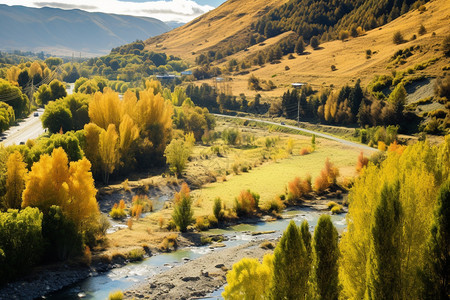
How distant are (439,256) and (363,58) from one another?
136596 mm

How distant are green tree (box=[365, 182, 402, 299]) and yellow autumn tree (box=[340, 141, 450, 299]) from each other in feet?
1.72

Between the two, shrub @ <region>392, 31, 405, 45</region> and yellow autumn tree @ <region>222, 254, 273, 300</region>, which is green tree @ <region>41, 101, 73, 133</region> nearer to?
yellow autumn tree @ <region>222, 254, 273, 300</region>

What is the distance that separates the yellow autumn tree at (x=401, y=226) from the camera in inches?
855

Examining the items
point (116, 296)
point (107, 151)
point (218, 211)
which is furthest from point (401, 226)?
point (107, 151)

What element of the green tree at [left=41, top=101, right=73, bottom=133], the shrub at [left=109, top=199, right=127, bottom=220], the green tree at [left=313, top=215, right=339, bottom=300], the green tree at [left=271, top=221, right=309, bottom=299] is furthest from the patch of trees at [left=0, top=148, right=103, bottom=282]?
the green tree at [left=41, top=101, right=73, bottom=133]

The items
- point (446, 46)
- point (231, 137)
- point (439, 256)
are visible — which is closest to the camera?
point (439, 256)

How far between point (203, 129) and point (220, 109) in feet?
114

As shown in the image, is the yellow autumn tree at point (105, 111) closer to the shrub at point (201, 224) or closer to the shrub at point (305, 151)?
the shrub at point (201, 224)

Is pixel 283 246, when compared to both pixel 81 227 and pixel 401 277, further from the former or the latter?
pixel 81 227

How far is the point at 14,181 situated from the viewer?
141 feet

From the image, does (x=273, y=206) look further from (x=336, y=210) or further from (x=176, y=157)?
(x=176, y=157)

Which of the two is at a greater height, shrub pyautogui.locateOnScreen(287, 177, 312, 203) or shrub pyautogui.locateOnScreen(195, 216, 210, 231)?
shrub pyautogui.locateOnScreen(287, 177, 312, 203)

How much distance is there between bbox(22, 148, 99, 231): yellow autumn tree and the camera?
135ft

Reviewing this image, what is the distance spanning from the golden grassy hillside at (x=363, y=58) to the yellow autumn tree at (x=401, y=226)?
87.1 metres
